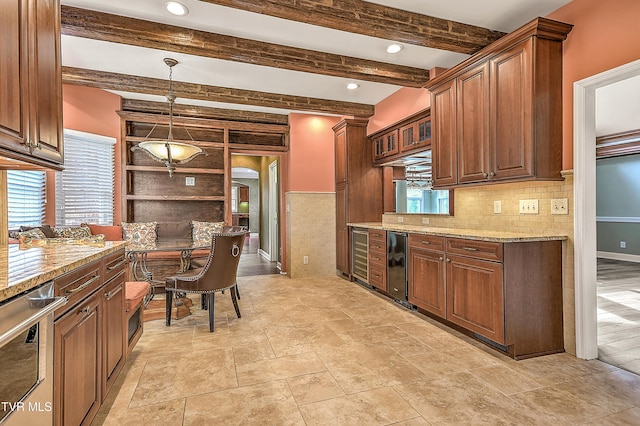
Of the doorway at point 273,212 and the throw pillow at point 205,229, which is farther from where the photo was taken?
the doorway at point 273,212

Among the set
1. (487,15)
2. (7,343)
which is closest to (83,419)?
(7,343)

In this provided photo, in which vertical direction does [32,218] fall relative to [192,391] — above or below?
above

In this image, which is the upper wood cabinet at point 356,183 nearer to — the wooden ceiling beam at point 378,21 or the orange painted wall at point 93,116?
the wooden ceiling beam at point 378,21

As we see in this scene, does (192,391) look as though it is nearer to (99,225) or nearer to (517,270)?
(517,270)

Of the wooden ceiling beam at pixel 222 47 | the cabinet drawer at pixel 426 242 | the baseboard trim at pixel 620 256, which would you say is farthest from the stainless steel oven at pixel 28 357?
the baseboard trim at pixel 620 256

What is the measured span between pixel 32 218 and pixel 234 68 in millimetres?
2910

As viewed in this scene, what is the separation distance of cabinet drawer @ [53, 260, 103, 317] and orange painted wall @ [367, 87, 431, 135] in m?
3.81

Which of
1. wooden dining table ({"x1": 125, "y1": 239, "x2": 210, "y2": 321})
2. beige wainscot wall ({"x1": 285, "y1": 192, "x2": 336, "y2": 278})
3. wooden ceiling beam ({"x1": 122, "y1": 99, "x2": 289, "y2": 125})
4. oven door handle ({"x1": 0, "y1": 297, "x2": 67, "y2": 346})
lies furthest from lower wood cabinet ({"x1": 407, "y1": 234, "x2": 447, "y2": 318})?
wooden ceiling beam ({"x1": 122, "y1": 99, "x2": 289, "y2": 125})

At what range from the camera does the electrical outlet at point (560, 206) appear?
250 cm

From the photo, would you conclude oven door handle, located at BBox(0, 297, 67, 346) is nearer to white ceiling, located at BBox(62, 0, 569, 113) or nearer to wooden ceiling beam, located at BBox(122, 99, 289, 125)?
white ceiling, located at BBox(62, 0, 569, 113)

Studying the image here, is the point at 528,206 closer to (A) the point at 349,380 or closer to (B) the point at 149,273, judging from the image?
(A) the point at 349,380

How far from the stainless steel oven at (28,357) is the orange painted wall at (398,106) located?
405 cm

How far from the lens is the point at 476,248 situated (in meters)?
2.61

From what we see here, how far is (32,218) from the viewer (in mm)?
3652
